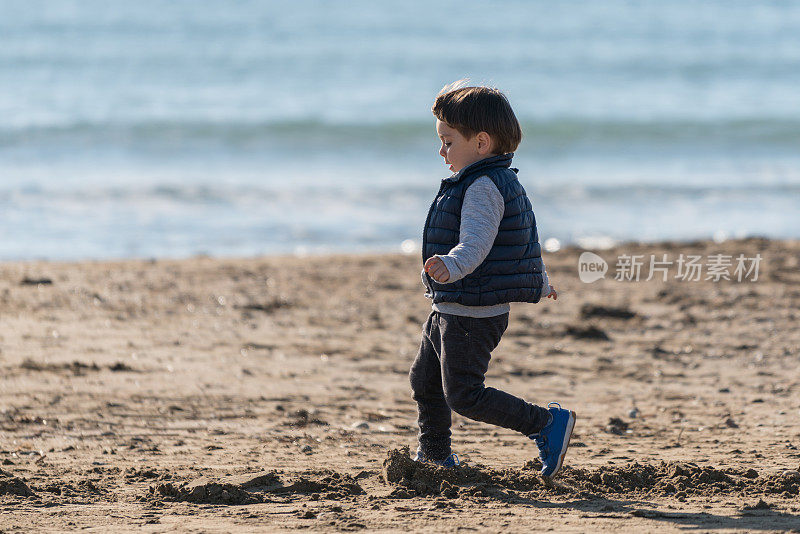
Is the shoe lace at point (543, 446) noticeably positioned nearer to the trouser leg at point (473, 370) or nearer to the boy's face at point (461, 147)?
the trouser leg at point (473, 370)

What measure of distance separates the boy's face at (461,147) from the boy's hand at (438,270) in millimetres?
477

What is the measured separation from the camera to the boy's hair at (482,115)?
3.31 metres

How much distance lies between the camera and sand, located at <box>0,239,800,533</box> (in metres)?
3.34

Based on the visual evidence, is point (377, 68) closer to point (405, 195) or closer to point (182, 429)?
point (405, 195)

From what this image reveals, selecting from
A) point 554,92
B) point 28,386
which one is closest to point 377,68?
point 554,92

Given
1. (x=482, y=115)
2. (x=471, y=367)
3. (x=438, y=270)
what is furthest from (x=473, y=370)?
(x=482, y=115)

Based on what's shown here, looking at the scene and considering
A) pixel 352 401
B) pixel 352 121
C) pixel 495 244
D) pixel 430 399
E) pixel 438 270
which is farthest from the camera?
pixel 352 121

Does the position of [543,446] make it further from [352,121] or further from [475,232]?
[352,121]

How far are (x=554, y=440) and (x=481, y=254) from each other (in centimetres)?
82

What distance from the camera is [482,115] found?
331cm

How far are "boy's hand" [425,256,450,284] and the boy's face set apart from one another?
1.56 ft

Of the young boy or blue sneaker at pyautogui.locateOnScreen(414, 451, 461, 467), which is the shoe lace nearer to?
the young boy

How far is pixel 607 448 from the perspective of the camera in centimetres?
427

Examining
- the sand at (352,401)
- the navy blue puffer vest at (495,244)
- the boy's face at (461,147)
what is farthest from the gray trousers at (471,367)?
the boy's face at (461,147)
